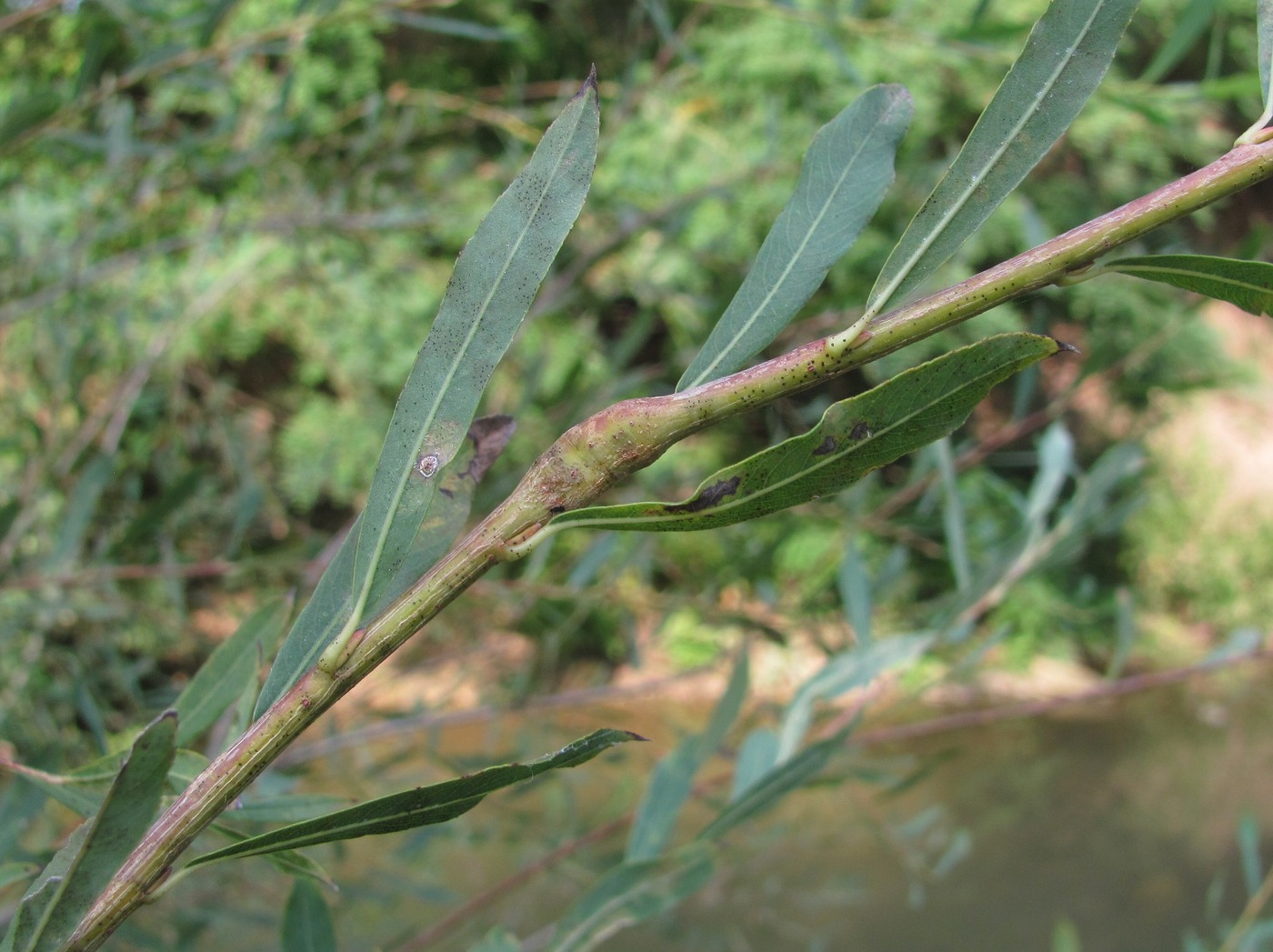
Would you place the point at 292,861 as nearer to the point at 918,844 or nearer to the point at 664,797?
the point at 664,797

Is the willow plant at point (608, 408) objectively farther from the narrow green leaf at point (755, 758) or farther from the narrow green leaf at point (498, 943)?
the narrow green leaf at point (755, 758)

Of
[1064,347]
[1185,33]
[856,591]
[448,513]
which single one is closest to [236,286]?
[856,591]

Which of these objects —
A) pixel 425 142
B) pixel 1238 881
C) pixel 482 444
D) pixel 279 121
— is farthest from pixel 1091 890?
pixel 482 444

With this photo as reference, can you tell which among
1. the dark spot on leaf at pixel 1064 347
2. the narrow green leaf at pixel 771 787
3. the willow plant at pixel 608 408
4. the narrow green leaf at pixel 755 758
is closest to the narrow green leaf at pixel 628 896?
the narrow green leaf at pixel 771 787

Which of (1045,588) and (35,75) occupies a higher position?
(35,75)

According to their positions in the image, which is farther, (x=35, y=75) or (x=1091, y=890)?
(x=1091, y=890)

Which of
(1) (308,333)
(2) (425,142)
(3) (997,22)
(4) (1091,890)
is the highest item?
(3) (997,22)

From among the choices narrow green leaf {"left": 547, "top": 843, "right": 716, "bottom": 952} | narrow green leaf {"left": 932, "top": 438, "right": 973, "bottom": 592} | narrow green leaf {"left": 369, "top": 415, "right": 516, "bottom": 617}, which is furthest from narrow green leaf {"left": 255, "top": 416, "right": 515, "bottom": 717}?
narrow green leaf {"left": 932, "top": 438, "right": 973, "bottom": 592}

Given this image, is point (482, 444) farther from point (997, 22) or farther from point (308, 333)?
point (308, 333)
